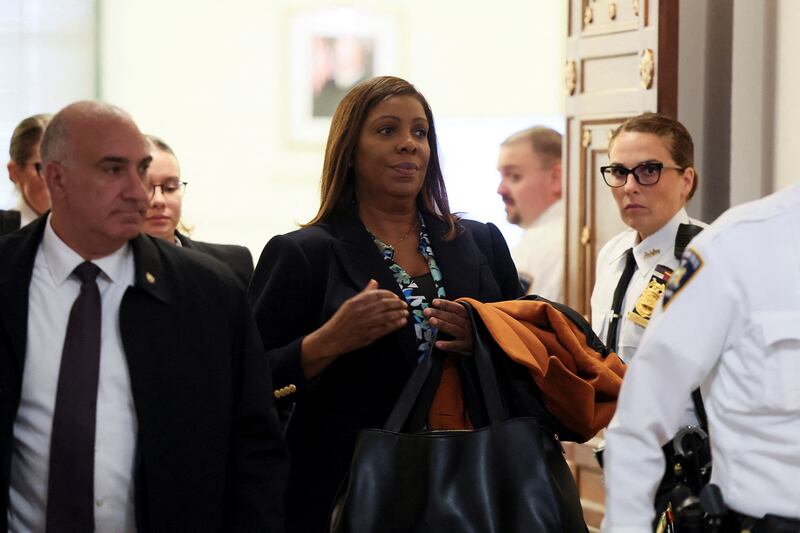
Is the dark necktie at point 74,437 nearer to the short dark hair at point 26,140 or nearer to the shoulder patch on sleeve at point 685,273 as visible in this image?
the shoulder patch on sleeve at point 685,273

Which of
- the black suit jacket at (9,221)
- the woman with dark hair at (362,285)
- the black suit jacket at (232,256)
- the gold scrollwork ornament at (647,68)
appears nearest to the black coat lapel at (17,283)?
the woman with dark hair at (362,285)

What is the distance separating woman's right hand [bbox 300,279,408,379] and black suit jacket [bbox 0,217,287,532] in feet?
0.52

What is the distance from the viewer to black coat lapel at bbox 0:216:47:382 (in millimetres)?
2289

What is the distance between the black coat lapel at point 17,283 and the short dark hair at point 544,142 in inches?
173

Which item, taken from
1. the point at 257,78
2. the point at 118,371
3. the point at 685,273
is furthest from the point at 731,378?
the point at 257,78

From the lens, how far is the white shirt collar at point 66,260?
2385mm

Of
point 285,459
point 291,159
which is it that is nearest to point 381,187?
point 285,459

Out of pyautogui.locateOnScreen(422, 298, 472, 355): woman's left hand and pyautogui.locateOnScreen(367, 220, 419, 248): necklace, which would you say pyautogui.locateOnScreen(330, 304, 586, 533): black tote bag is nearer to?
pyautogui.locateOnScreen(422, 298, 472, 355): woman's left hand

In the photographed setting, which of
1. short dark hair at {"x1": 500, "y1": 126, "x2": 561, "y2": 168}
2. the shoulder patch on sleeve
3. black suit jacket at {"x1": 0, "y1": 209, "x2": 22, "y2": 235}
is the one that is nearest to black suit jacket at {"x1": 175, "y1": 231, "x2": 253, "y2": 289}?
black suit jacket at {"x1": 0, "y1": 209, "x2": 22, "y2": 235}

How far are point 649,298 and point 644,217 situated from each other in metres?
0.27

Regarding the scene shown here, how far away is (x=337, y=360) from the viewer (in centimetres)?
275

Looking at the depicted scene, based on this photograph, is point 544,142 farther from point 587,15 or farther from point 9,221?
point 9,221

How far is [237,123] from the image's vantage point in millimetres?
9555

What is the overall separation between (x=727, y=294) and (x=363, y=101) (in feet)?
4.00
